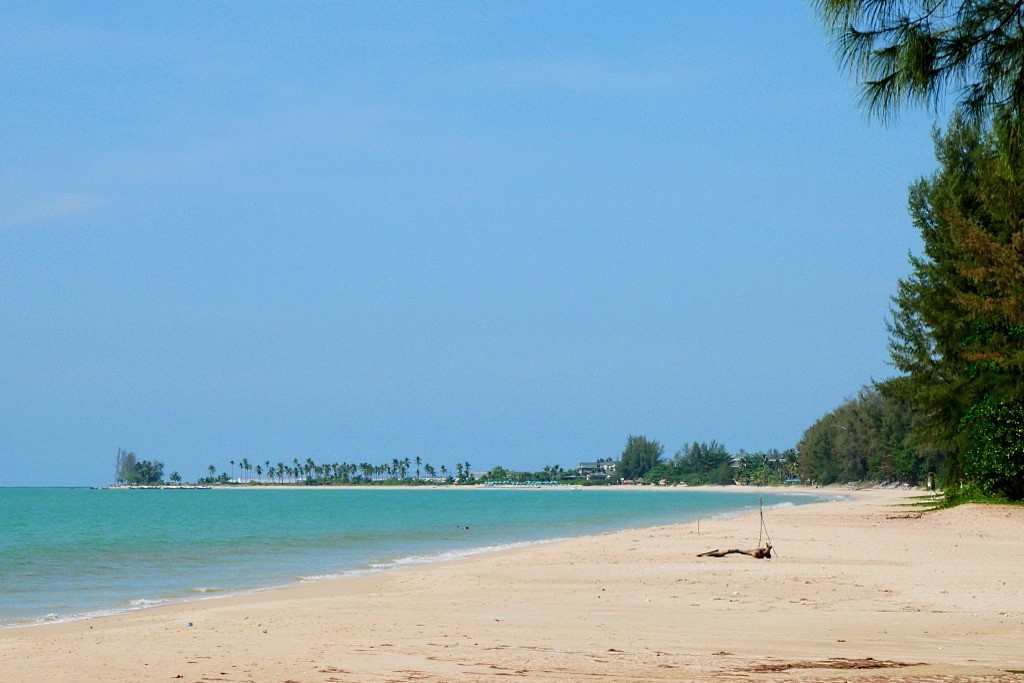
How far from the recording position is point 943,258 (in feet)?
121

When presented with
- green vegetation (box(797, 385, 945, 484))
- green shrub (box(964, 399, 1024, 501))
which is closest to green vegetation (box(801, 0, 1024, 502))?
green shrub (box(964, 399, 1024, 501))

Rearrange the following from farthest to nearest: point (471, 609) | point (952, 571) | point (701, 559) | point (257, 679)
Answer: point (701, 559), point (952, 571), point (471, 609), point (257, 679)

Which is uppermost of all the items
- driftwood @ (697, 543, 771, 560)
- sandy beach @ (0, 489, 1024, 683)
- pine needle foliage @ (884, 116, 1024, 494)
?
pine needle foliage @ (884, 116, 1024, 494)

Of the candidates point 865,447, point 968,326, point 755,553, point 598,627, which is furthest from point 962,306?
point 865,447

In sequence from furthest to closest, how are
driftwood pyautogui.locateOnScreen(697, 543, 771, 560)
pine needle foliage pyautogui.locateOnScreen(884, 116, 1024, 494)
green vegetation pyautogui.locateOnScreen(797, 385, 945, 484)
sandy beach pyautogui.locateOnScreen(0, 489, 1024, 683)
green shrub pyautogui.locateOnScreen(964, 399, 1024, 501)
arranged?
green vegetation pyautogui.locateOnScreen(797, 385, 945, 484), green shrub pyautogui.locateOnScreen(964, 399, 1024, 501), pine needle foliage pyautogui.locateOnScreen(884, 116, 1024, 494), driftwood pyautogui.locateOnScreen(697, 543, 771, 560), sandy beach pyautogui.locateOnScreen(0, 489, 1024, 683)

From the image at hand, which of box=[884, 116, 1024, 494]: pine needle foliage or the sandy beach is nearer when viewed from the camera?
the sandy beach

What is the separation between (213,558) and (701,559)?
56.3ft

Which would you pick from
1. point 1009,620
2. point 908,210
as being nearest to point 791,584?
point 1009,620

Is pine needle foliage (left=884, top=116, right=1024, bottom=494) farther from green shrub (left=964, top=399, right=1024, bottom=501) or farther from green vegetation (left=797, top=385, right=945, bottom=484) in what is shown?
green vegetation (left=797, top=385, right=945, bottom=484)

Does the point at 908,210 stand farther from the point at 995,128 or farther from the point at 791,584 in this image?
the point at 995,128

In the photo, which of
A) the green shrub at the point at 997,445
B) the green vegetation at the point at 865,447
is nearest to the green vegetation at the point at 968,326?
the green shrub at the point at 997,445

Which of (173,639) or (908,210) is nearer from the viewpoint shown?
(173,639)

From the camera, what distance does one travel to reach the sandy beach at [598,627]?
10.0 meters

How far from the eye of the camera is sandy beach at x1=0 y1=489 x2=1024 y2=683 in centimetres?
1001
